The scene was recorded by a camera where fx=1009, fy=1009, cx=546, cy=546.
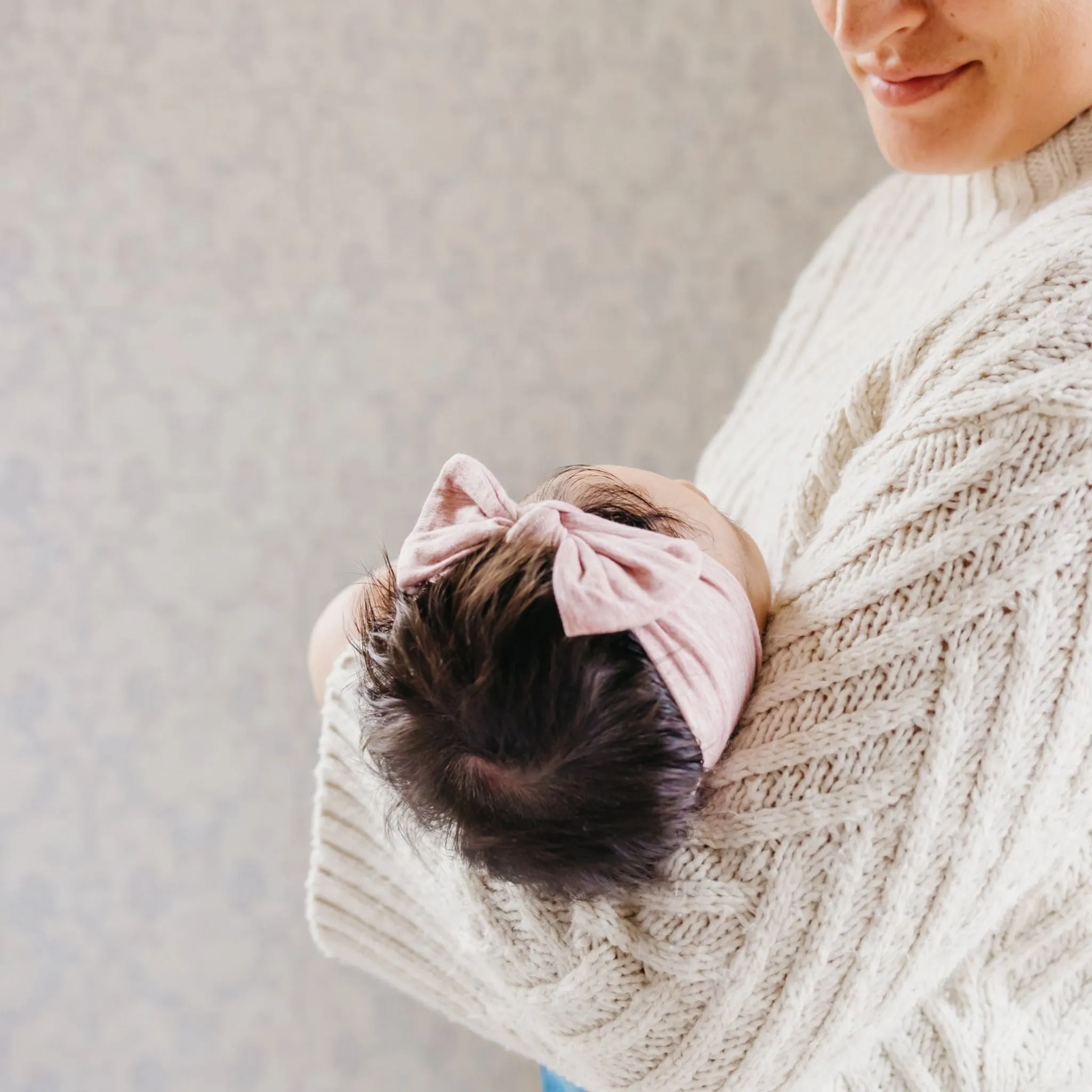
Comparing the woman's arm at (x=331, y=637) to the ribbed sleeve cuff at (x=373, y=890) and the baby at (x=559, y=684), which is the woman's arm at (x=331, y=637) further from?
the baby at (x=559, y=684)

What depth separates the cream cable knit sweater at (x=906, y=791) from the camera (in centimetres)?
52

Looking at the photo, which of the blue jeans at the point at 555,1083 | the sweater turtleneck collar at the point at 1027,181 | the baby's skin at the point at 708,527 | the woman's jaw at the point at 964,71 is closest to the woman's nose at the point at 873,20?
the woman's jaw at the point at 964,71

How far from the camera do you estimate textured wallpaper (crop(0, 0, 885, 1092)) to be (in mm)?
1339

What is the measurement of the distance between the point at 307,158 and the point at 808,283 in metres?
0.70

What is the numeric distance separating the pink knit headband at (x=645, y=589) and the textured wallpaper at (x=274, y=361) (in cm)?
85

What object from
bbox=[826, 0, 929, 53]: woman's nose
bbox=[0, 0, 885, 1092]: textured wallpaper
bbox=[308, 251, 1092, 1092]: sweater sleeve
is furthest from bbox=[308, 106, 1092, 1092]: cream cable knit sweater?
bbox=[0, 0, 885, 1092]: textured wallpaper

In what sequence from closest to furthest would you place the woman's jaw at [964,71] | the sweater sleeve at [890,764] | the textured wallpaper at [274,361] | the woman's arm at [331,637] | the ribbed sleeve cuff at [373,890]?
the sweater sleeve at [890,764]
the woman's jaw at [964,71]
the ribbed sleeve cuff at [373,890]
the woman's arm at [331,637]
the textured wallpaper at [274,361]

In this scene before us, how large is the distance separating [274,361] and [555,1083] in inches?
37.8

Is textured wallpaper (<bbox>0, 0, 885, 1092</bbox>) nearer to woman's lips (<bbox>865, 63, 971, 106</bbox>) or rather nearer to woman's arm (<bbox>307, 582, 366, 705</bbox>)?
woman's arm (<bbox>307, 582, 366, 705</bbox>)

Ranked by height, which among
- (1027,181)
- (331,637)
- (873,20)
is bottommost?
(331,637)

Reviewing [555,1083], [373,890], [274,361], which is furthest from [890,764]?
[274,361]

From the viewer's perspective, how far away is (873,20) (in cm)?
66

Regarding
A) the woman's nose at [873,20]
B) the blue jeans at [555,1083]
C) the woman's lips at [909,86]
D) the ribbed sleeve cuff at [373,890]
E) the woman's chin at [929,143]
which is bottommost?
the blue jeans at [555,1083]

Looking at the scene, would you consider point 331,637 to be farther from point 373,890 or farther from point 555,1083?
point 555,1083
